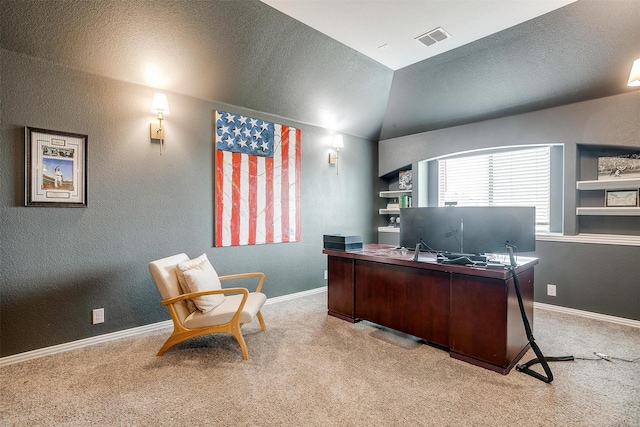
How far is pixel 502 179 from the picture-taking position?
4.77 metres

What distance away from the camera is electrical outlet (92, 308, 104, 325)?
2.98 metres

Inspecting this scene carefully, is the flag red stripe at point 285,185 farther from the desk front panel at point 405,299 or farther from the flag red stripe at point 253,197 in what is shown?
the desk front panel at point 405,299

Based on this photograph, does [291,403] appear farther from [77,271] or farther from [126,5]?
[126,5]

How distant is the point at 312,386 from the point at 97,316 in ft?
7.33

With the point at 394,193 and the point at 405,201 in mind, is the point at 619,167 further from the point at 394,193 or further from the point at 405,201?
the point at 394,193

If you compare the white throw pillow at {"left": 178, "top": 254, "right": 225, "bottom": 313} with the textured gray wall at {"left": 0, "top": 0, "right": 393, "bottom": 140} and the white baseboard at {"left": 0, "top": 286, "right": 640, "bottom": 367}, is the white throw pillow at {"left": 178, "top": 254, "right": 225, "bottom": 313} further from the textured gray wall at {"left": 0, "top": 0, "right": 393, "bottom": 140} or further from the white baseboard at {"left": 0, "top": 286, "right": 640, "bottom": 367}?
the textured gray wall at {"left": 0, "top": 0, "right": 393, "bottom": 140}

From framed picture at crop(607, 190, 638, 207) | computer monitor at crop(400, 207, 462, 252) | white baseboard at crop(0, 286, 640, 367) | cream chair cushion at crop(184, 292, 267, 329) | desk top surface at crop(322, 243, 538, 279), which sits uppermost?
framed picture at crop(607, 190, 638, 207)

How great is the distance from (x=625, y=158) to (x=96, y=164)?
566 centimetres

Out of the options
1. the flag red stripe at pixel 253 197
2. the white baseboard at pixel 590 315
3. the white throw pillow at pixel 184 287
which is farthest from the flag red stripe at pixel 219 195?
the white baseboard at pixel 590 315

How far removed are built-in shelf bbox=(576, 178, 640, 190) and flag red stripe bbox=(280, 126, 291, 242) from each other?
365 cm

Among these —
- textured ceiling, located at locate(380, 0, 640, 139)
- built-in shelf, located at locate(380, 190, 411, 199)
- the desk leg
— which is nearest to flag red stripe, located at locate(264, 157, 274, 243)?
the desk leg

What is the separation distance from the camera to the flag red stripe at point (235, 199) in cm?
392

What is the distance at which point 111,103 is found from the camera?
3051 millimetres

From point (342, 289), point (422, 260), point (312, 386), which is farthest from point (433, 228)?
point (312, 386)
